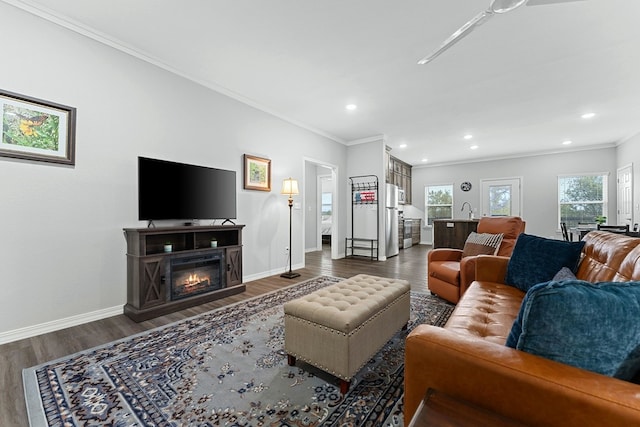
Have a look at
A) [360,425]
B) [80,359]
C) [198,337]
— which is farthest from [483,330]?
[80,359]

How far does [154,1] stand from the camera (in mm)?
2289

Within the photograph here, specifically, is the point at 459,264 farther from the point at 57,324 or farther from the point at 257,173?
the point at 57,324

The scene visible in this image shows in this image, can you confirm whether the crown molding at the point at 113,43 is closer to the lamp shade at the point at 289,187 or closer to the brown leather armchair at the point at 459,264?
the lamp shade at the point at 289,187

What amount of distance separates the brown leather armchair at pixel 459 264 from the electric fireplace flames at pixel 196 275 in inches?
104

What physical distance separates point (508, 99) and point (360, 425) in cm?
475

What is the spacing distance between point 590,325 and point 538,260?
1644 millimetres

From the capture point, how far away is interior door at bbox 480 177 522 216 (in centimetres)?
790

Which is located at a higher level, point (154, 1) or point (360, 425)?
point (154, 1)

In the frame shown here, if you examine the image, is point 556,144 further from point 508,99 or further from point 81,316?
point 81,316

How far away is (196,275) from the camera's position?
10.7ft

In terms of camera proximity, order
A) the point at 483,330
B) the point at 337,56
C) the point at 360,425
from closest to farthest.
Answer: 1. the point at 360,425
2. the point at 483,330
3. the point at 337,56

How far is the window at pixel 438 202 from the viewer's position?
893 cm

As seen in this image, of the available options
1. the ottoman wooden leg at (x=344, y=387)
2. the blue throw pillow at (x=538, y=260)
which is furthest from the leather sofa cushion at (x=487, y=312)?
the ottoman wooden leg at (x=344, y=387)

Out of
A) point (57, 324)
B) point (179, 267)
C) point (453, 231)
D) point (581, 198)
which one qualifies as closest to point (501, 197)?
point (581, 198)
